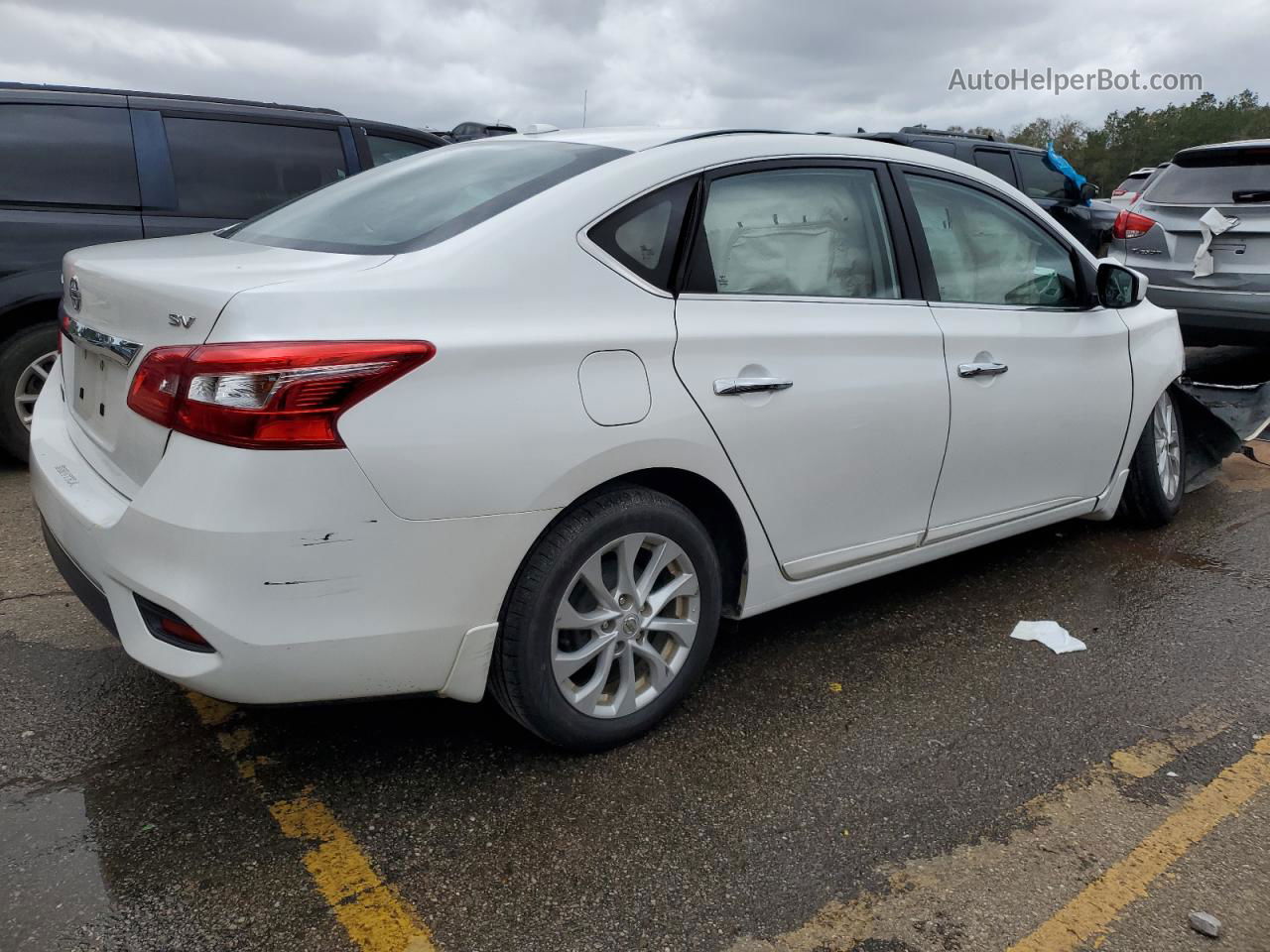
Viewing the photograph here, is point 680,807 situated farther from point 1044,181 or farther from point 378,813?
point 1044,181

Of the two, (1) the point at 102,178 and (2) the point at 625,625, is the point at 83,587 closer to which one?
(2) the point at 625,625

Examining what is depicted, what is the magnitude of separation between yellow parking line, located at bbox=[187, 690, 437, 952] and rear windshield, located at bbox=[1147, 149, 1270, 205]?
688 centimetres

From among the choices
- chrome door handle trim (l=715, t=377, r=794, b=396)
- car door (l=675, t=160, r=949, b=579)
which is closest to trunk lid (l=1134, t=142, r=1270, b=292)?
car door (l=675, t=160, r=949, b=579)

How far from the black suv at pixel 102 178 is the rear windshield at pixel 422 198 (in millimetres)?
2183

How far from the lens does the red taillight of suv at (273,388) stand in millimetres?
2100

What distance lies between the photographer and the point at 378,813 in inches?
99.1

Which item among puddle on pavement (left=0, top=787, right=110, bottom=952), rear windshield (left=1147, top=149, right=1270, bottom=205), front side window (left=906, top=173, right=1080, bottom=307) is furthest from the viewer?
rear windshield (left=1147, top=149, right=1270, bottom=205)

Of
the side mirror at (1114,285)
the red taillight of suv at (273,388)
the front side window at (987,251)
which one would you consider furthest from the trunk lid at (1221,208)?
the red taillight of suv at (273,388)

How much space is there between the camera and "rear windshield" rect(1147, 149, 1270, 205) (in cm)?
679

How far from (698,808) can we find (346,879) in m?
0.85

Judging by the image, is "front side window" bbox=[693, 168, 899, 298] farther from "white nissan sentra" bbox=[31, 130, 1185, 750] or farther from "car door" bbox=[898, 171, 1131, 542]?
"car door" bbox=[898, 171, 1131, 542]

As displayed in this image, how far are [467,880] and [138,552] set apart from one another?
1.01 m

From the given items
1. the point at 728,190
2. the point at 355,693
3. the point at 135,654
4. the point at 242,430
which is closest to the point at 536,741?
the point at 355,693

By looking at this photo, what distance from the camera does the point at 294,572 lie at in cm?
215
